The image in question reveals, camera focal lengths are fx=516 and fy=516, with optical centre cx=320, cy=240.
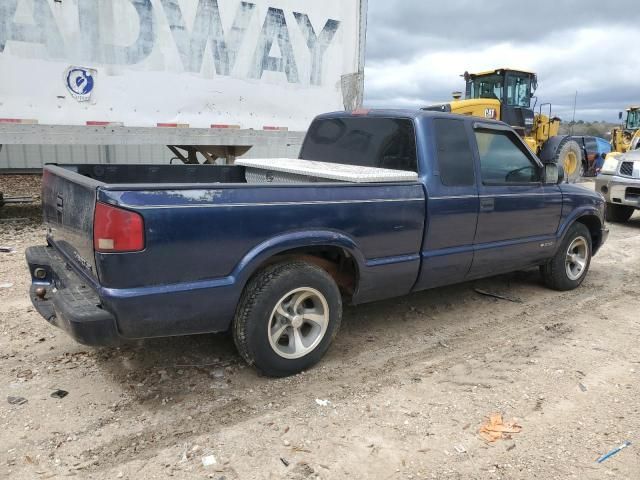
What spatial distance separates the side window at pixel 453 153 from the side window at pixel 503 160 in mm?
195

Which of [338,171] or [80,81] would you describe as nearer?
[338,171]

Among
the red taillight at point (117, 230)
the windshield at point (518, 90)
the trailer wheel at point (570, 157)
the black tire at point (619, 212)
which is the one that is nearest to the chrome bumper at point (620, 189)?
the black tire at point (619, 212)

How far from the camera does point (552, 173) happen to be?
16.4ft

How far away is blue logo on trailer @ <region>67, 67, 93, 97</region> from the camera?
720cm

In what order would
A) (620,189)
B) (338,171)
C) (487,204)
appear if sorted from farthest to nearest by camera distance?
1. (620,189)
2. (487,204)
3. (338,171)

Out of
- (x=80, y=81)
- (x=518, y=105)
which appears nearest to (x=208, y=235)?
(x=80, y=81)

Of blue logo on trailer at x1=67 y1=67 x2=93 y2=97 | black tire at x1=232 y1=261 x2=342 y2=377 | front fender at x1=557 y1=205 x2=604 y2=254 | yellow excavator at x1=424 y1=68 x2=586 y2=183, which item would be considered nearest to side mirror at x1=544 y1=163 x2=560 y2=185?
front fender at x1=557 y1=205 x2=604 y2=254

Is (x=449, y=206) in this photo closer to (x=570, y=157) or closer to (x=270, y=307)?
(x=270, y=307)

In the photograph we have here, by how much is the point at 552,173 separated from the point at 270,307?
3.28 metres

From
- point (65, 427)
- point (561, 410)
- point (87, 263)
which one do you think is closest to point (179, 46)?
point (87, 263)

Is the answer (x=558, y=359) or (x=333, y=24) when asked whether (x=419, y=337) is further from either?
(x=333, y=24)

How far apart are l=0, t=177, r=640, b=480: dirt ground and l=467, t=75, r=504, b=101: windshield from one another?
38.4 feet

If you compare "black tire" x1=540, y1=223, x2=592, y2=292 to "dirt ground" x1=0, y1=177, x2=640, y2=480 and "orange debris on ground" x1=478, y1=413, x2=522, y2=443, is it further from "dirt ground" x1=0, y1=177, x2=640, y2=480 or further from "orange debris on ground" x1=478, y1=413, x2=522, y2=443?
"orange debris on ground" x1=478, y1=413, x2=522, y2=443

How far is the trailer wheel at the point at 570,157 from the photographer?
14.9 metres
